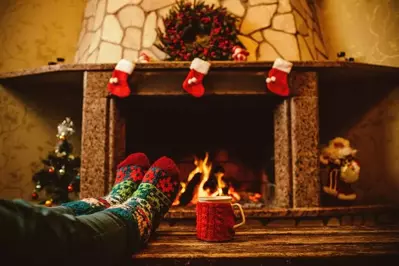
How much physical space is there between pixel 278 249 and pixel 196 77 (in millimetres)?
980

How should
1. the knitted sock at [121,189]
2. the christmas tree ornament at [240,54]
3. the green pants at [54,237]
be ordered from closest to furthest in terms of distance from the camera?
the green pants at [54,237]
the knitted sock at [121,189]
the christmas tree ornament at [240,54]

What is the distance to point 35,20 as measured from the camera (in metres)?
2.49

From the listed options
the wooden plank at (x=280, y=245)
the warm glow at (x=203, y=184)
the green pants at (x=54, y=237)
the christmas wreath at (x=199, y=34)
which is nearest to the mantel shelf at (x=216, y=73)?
the christmas wreath at (x=199, y=34)

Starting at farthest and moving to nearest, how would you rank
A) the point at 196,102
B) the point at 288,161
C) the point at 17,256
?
the point at 196,102 < the point at 288,161 < the point at 17,256

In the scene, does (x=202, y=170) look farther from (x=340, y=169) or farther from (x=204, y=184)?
(x=340, y=169)

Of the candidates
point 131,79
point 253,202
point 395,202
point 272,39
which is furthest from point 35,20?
Result: point 395,202

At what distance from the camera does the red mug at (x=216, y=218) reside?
3.48 ft

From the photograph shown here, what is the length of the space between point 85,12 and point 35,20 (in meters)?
0.36

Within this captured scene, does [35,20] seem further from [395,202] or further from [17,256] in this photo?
[395,202]

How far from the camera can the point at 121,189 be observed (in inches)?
49.3

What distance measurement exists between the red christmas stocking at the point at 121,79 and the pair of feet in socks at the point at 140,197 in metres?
0.48

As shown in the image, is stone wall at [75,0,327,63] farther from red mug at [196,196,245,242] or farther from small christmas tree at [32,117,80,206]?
red mug at [196,196,245,242]

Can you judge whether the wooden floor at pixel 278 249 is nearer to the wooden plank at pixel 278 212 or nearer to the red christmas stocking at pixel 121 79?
the wooden plank at pixel 278 212

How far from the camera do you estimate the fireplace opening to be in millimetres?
2166
